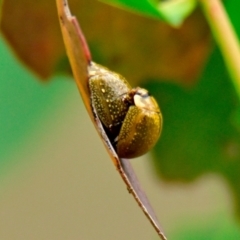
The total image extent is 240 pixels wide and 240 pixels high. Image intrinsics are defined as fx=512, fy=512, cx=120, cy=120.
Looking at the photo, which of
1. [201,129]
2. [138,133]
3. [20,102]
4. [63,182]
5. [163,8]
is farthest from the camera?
[63,182]

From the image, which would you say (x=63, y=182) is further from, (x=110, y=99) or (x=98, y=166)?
(x=110, y=99)

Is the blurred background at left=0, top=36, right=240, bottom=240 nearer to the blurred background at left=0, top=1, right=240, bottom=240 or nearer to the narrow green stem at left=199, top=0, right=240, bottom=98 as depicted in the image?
the blurred background at left=0, top=1, right=240, bottom=240

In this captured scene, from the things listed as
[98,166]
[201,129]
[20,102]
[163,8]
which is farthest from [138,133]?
[98,166]

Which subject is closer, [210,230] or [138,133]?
[138,133]

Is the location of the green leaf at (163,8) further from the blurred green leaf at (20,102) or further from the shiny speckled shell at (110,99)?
the blurred green leaf at (20,102)

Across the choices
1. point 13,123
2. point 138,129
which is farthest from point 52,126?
point 138,129

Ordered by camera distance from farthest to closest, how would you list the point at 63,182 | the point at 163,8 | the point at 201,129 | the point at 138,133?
the point at 63,182 < the point at 201,129 < the point at 163,8 < the point at 138,133
